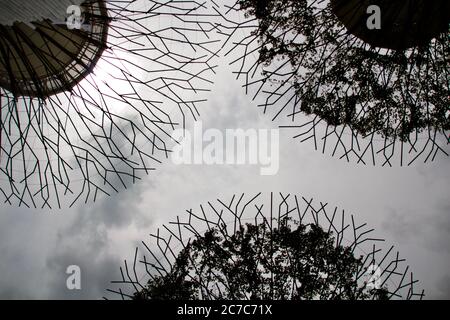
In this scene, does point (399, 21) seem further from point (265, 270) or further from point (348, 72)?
point (265, 270)

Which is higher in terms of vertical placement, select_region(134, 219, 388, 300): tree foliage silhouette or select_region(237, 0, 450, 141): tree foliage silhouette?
select_region(237, 0, 450, 141): tree foliage silhouette

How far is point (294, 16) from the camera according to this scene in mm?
5168

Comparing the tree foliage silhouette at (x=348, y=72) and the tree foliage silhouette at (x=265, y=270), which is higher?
the tree foliage silhouette at (x=348, y=72)

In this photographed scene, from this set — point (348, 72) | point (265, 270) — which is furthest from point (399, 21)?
point (265, 270)

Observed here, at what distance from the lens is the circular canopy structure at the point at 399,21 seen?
4246mm

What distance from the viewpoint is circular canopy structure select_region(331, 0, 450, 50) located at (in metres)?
4.25

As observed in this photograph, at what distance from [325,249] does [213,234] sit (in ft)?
4.99

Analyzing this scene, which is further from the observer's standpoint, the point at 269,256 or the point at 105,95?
the point at 105,95

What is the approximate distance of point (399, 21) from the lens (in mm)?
4785

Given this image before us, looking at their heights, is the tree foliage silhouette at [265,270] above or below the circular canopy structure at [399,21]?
below

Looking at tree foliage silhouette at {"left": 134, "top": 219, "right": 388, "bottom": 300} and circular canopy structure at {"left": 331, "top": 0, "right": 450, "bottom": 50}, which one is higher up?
circular canopy structure at {"left": 331, "top": 0, "right": 450, "bottom": 50}
